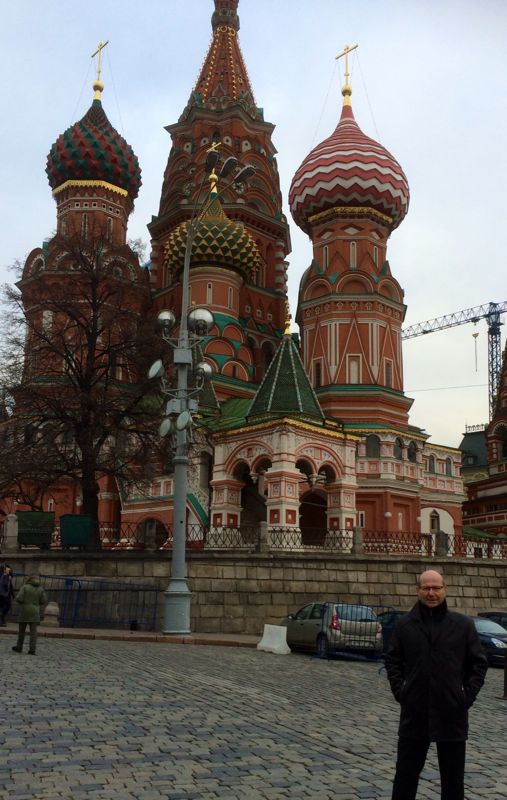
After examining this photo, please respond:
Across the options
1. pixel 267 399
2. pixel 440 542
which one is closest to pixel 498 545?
pixel 440 542

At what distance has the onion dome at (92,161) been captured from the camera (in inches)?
1722

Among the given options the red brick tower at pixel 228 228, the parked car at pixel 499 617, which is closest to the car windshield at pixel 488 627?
the parked car at pixel 499 617

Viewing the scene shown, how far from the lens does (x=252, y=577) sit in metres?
21.8

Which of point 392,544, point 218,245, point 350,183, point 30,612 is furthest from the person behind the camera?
point 350,183

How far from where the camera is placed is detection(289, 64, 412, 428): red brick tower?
126 feet

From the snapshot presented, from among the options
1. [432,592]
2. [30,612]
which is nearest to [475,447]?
[30,612]

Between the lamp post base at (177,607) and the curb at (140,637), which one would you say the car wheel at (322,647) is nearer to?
the curb at (140,637)

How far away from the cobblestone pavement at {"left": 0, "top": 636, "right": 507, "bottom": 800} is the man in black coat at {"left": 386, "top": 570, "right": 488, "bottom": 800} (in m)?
1.26

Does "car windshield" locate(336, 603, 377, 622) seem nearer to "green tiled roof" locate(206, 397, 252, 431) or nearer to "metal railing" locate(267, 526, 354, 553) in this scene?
"metal railing" locate(267, 526, 354, 553)

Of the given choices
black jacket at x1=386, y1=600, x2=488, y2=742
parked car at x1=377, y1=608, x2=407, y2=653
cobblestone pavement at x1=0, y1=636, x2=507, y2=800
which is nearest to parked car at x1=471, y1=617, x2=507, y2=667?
parked car at x1=377, y1=608, x2=407, y2=653

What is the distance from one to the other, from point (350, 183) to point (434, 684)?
124 feet

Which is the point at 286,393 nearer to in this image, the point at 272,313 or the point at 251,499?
the point at 251,499

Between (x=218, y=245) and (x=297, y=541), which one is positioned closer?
(x=297, y=541)

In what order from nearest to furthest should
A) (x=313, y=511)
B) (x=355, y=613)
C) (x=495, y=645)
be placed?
(x=355, y=613) < (x=495, y=645) < (x=313, y=511)
